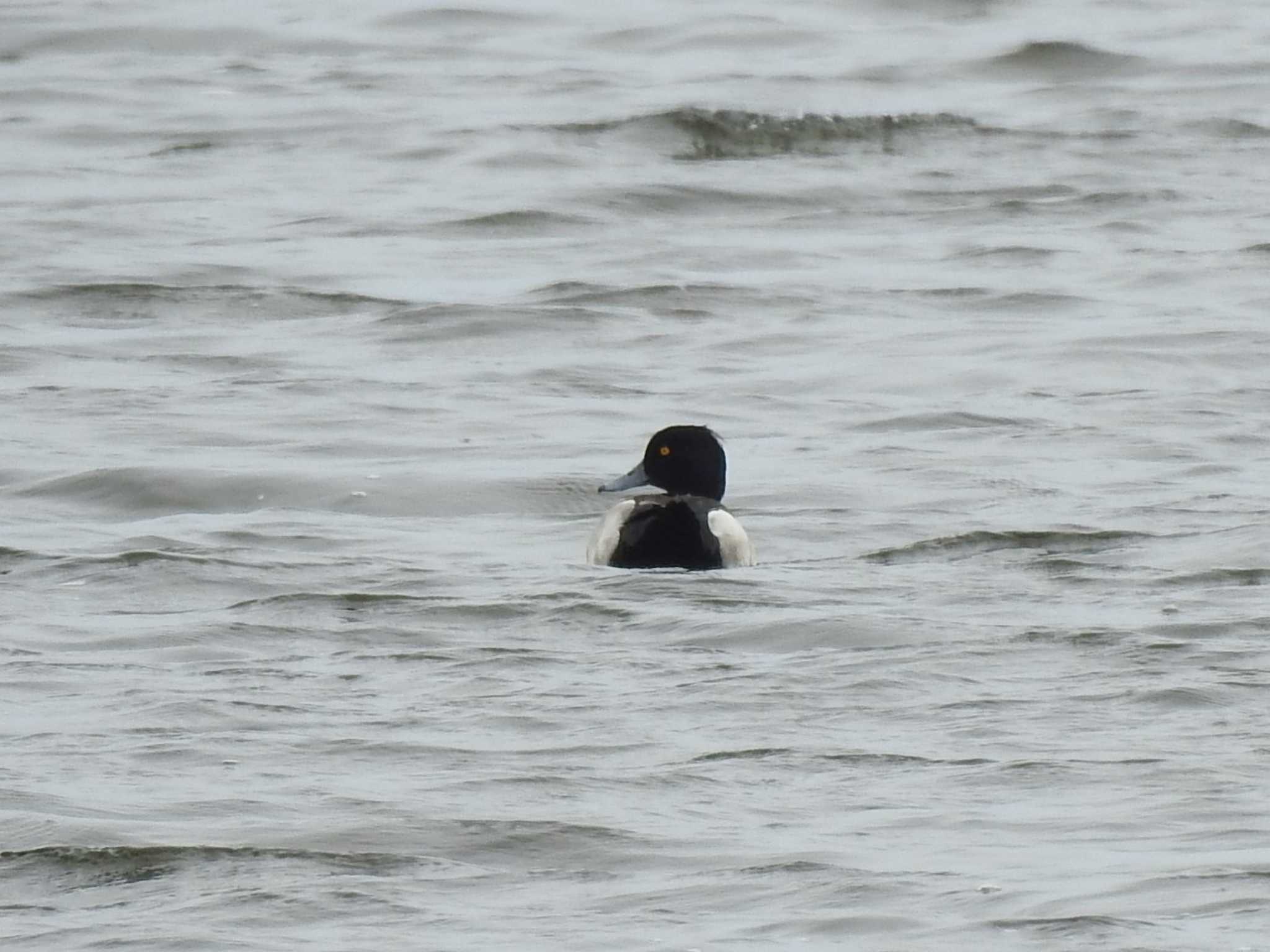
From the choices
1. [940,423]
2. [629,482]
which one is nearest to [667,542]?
[629,482]

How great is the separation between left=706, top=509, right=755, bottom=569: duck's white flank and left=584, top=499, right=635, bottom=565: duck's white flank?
29 cm

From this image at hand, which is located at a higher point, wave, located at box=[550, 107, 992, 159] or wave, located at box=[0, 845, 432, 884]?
wave, located at box=[550, 107, 992, 159]

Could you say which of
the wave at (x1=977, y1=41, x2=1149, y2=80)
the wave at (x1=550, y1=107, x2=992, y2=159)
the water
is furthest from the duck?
the wave at (x1=977, y1=41, x2=1149, y2=80)

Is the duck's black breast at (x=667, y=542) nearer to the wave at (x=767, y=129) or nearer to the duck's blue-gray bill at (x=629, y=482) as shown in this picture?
the duck's blue-gray bill at (x=629, y=482)

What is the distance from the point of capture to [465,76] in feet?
82.4

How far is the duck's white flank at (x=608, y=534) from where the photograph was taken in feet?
34.0

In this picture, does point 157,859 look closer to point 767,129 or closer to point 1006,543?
point 1006,543

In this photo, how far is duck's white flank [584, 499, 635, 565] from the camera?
408 inches

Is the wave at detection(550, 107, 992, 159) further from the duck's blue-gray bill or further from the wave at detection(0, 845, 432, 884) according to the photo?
the wave at detection(0, 845, 432, 884)

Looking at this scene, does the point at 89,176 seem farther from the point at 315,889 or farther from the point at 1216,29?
the point at 315,889

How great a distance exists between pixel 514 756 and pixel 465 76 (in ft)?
59.5

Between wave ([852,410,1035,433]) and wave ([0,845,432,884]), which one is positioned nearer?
wave ([0,845,432,884])

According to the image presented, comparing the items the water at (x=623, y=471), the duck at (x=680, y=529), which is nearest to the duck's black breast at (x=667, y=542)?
the duck at (x=680, y=529)

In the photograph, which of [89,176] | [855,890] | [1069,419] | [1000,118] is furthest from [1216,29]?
[855,890]
